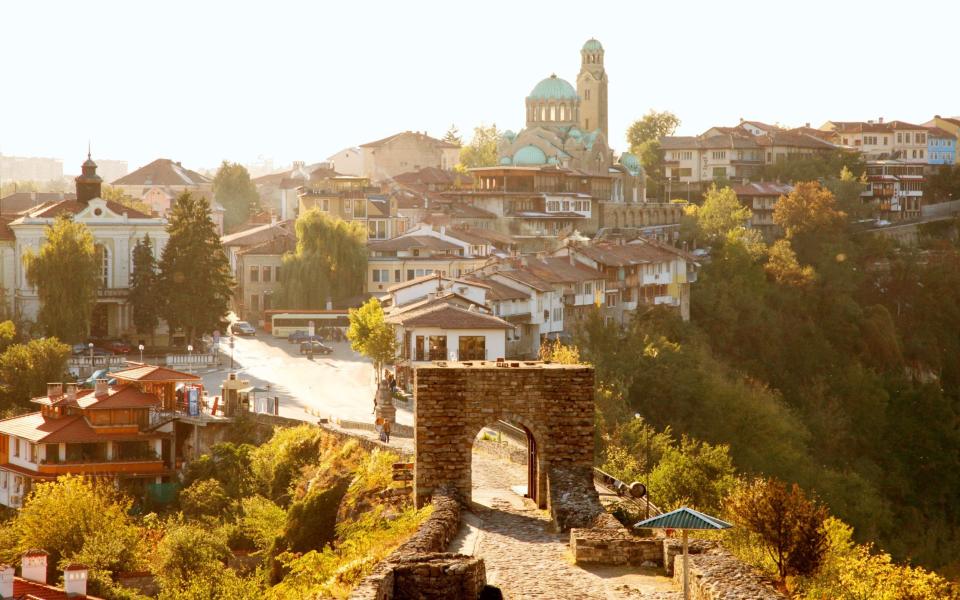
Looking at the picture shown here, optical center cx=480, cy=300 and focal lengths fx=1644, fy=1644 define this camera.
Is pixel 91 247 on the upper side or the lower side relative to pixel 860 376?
upper

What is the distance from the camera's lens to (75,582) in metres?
30.6

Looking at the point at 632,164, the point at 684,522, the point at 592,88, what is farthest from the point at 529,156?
the point at 684,522

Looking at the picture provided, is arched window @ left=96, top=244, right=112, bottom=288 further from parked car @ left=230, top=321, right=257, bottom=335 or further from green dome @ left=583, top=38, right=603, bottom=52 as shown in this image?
green dome @ left=583, top=38, right=603, bottom=52

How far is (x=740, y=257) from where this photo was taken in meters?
83.8

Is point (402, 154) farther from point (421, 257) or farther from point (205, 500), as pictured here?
point (205, 500)

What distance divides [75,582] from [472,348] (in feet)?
74.6

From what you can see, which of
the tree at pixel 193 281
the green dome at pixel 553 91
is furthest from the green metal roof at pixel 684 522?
the green dome at pixel 553 91

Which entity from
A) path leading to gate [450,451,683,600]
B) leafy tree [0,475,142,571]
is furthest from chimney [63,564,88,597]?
path leading to gate [450,451,683,600]

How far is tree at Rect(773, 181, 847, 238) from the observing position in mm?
92312

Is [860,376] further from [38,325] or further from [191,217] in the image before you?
[38,325]

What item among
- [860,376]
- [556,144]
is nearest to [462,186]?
[556,144]

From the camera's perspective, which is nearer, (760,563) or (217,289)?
(760,563)

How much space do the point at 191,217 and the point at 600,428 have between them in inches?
982

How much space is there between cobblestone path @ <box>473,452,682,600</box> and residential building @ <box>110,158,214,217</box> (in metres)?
80.0
